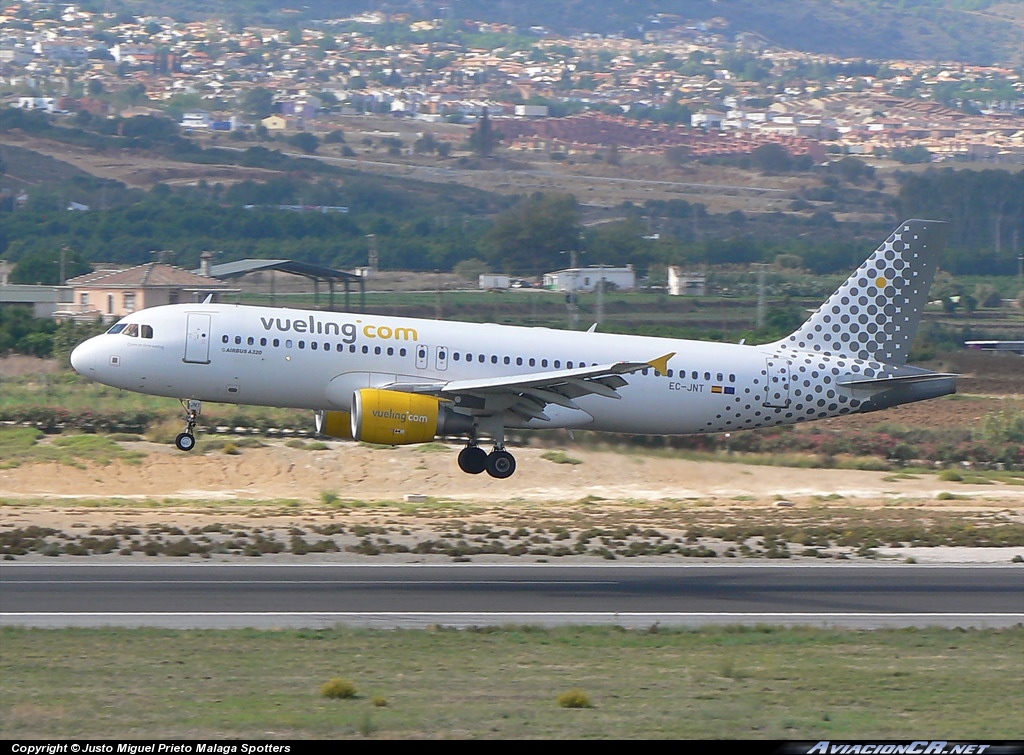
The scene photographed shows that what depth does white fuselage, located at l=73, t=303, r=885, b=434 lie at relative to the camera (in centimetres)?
3447

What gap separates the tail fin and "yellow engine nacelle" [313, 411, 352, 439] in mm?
11434

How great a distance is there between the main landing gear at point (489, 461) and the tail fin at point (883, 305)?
26.4 feet

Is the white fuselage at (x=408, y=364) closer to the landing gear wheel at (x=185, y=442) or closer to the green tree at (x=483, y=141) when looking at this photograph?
the landing gear wheel at (x=185, y=442)

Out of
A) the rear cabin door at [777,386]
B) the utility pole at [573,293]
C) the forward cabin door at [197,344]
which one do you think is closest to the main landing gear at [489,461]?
the forward cabin door at [197,344]

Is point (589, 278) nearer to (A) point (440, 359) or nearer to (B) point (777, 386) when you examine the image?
(B) point (777, 386)

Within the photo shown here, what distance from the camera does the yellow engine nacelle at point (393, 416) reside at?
33.4 metres

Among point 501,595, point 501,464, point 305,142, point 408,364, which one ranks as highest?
point 305,142

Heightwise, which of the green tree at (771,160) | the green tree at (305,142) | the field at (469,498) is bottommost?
the field at (469,498)

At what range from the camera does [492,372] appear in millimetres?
35719

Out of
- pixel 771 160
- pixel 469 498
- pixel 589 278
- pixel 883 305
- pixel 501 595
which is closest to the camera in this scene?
pixel 501 595

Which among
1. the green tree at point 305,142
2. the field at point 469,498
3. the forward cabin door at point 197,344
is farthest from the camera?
the green tree at point 305,142

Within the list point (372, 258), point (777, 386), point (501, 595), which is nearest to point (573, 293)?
point (372, 258)

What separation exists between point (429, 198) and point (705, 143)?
61.3 m

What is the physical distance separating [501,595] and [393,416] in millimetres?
8512
